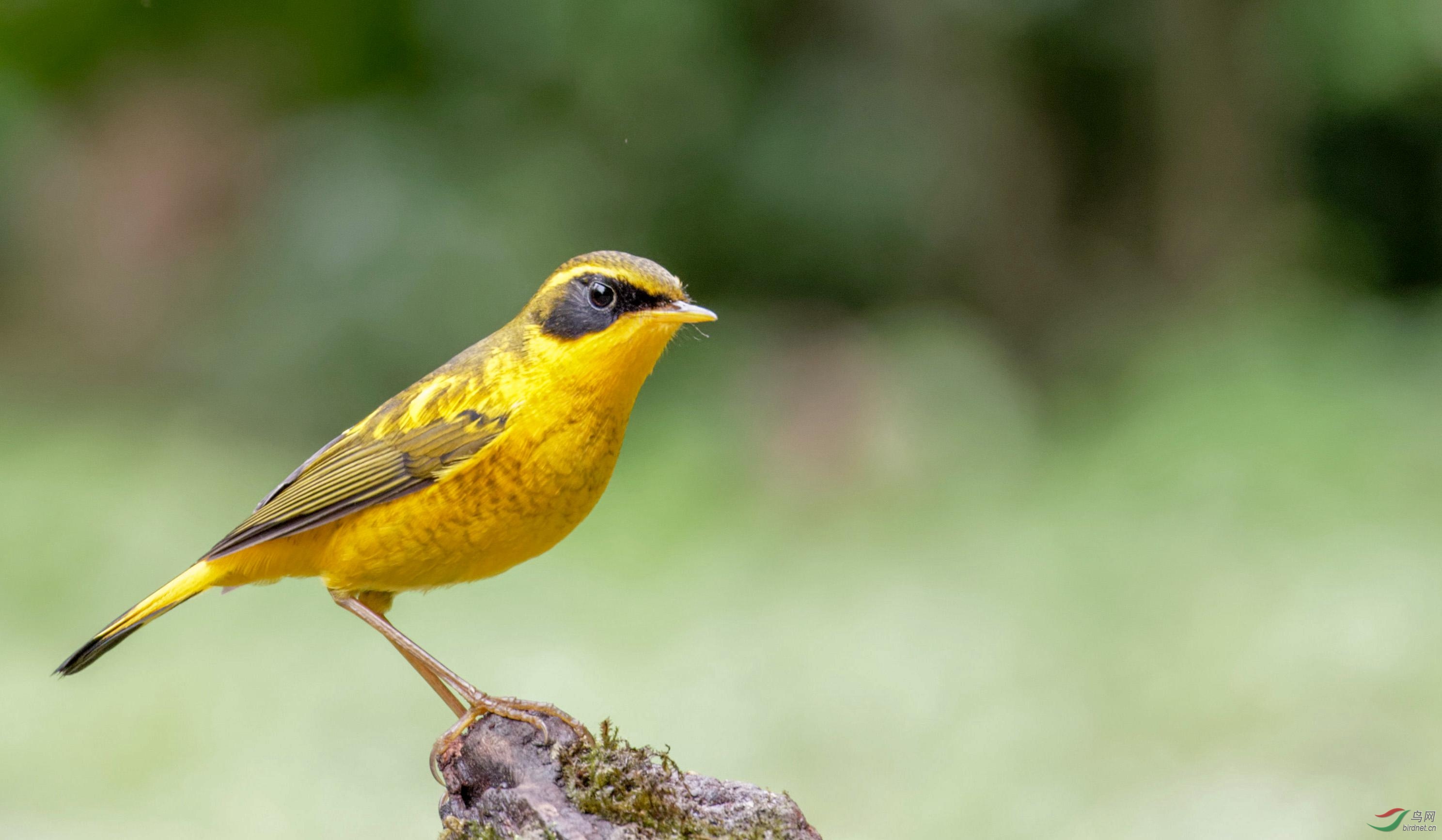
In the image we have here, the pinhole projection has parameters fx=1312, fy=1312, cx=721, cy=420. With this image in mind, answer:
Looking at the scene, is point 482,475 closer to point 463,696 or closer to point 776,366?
point 463,696

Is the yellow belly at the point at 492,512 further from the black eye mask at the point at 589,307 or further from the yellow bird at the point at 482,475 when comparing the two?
the black eye mask at the point at 589,307

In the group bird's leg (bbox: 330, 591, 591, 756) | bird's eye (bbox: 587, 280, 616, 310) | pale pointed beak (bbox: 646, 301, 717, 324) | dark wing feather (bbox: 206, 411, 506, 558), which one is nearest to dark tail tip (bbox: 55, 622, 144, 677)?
dark wing feather (bbox: 206, 411, 506, 558)

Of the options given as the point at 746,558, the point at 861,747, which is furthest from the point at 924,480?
the point at 861,747

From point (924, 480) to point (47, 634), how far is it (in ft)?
17.9

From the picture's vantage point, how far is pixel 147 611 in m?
3.78

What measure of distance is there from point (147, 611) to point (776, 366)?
20.6 ft

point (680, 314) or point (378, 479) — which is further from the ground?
point (680, 314)

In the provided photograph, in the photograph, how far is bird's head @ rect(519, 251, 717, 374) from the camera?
3607 millimetres

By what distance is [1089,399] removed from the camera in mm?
9438

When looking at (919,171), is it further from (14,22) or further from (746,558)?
(14,22)

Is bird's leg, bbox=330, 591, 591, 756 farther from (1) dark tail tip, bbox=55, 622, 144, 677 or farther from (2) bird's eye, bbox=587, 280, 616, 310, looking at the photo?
(2) bird's eye, bbox=587, 280, 616, 310

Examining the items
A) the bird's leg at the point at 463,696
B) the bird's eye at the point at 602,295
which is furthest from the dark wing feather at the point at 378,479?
the bird's eye at the point at 602,295

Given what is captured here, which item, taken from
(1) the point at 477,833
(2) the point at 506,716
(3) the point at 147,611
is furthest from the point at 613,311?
(3) the point at 147,611

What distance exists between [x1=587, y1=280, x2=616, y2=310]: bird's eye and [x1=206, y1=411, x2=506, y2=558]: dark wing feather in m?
0.43
